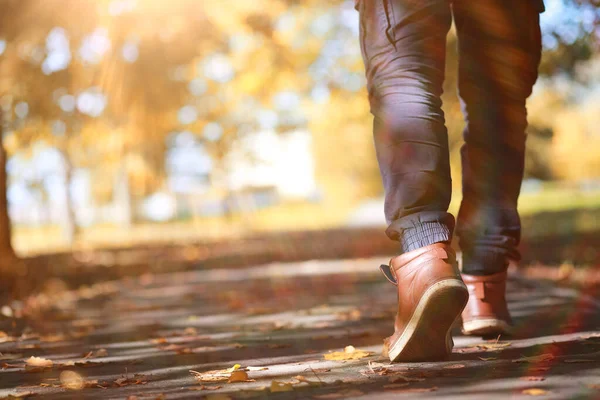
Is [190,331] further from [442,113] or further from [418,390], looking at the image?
[418,390]

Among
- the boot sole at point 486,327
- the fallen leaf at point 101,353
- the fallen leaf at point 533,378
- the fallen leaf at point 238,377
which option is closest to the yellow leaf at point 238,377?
the fallen leaf at point 238,377

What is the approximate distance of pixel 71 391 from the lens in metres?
2.69

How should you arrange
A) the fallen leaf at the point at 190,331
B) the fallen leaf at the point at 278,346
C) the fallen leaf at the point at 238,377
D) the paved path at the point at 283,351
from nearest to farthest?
the paved path at the point at 283,351
the fallen leaf at the point at 238,377
the fallen leaf at the point at 278,346
the fallen leaf at the point at 190,331

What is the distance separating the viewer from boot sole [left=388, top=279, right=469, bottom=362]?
260 centimetres

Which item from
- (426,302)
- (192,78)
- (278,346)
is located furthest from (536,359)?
(192,78)

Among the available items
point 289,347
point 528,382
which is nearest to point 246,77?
point 289,347

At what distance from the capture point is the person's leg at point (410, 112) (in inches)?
110

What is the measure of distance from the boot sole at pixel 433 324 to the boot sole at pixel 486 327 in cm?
46

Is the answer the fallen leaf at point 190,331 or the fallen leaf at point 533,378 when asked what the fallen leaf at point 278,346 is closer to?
the fallen leaf at point 190,331

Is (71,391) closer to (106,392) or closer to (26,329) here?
(106,392)

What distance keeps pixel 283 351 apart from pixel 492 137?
4.05 ft

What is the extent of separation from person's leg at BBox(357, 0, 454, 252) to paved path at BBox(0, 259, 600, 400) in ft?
1.65

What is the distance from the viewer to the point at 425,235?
2742mm

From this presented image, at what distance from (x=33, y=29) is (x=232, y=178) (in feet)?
82.3
